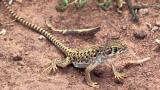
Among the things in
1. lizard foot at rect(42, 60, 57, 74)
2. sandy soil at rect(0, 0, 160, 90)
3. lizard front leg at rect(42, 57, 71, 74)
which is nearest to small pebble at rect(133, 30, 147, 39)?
sandy soil at rect(0, 0, 160, 90)

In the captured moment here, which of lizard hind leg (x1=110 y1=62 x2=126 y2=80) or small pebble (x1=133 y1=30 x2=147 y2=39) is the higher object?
small pebble (x1=133 y1=30 x2=147 y2=39)

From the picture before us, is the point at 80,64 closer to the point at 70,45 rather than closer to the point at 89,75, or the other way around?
the point at 89,75

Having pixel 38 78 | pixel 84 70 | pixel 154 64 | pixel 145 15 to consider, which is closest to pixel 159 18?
pixel 145 15

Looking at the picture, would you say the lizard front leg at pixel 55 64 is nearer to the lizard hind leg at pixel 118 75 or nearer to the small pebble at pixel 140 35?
the lizard hind leg at pixel 118 75

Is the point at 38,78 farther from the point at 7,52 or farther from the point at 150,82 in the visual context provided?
the point at 150,82

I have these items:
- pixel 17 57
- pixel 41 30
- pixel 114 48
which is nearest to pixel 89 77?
pixel 114 48

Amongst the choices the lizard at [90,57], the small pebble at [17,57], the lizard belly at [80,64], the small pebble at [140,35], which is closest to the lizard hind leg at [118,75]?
the lizard at [90,57]

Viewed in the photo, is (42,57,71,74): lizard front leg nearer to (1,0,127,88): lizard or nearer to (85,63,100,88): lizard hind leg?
(1,0,127,88): lizard
